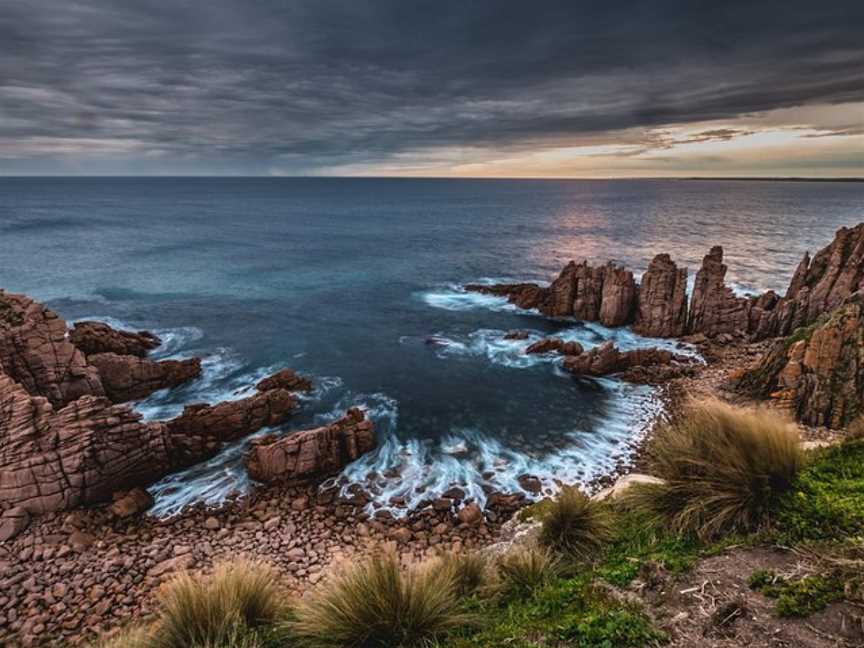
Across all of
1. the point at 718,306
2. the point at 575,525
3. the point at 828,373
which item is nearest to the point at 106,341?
the point at 575,525

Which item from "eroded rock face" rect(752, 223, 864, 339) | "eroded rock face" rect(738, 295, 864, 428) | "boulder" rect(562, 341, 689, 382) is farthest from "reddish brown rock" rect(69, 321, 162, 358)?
"eroded rock face" rect(752, 223, 864, 339)

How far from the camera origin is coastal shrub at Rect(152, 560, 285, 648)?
Answer: 21.0 ft

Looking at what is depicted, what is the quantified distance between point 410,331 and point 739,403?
2230 cm

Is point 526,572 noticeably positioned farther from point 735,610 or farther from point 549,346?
point 549,346

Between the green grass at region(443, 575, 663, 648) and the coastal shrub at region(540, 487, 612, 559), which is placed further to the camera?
the coastal shrub at region(540, 487, 612, 559)

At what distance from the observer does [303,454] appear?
18.5 metres

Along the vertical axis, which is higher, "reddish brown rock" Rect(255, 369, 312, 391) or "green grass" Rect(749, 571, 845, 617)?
"green grass" Rect(749, 571, 845, 617)

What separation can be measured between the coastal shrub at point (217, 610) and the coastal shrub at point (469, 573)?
9.12ft

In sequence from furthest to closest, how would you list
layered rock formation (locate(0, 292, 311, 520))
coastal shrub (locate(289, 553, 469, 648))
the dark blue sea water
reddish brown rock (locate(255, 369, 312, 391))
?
reddish brown rock (locate(255, 369, 312, 391))
the dark blue sea water
layered rock formation (locate(0, 292, 311, 520))
coastal shrub (locate(289, 553, 469, 648))

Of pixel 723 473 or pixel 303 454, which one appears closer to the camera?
pixel 723 473

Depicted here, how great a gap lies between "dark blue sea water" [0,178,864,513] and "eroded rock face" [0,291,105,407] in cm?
371

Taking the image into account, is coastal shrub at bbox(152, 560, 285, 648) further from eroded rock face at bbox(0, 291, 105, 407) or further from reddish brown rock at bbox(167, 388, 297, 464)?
eroded rock face at bbox(0, 291, 105, 407)

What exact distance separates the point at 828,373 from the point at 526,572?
2038 cm

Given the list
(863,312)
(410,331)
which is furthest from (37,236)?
(863,312)
